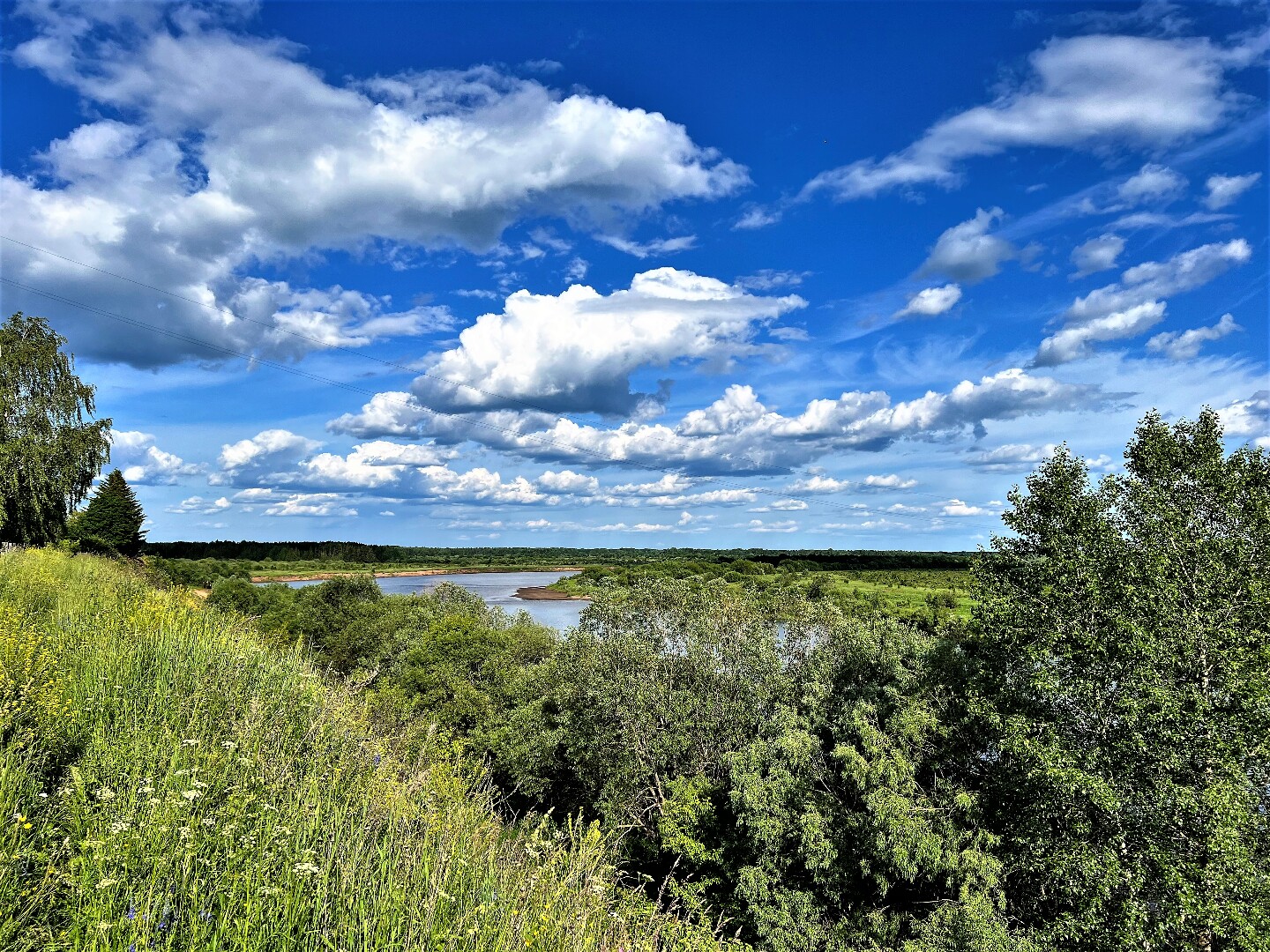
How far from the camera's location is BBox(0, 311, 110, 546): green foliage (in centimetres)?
3148

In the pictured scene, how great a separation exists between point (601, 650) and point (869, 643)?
11.0 meters

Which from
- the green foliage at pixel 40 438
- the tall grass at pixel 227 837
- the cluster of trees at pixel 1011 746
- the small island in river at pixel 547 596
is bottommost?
the small island in river at pixel 547 596

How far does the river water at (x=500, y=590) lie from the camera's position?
271 ft

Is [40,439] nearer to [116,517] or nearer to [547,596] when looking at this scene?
[116,517]

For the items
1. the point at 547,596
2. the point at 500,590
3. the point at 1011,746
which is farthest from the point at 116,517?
the point at 1011,746

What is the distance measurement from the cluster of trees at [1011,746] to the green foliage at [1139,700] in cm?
6

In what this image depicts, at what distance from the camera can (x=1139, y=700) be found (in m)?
16.5

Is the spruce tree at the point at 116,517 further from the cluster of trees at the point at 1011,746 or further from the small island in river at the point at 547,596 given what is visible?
the cluster of trees at the point at 1011,746

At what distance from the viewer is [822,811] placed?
21.0 m

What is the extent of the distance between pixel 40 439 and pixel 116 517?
53.1 metres

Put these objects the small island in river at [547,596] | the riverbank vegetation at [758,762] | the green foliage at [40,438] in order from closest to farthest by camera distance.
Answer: the riverbank vegetation at [758,762]
the green foliage at [40,438]
the small island in river at [547,596]

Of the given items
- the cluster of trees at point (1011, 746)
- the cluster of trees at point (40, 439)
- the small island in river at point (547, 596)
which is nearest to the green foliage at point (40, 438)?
the cluster of trees at point (40, 439)

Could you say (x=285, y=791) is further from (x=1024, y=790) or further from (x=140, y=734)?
(x=1024, y=790)

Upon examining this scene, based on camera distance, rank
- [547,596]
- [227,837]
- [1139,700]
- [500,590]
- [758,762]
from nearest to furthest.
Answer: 1. [227,837]
2. [1139,700]
3. [758,762]
4. [547,596]
5. [500,590]
